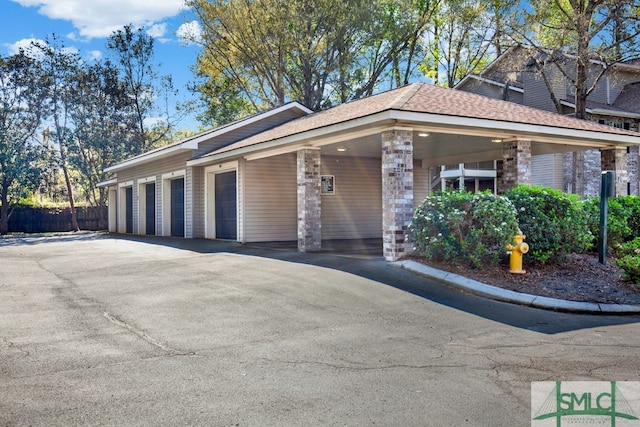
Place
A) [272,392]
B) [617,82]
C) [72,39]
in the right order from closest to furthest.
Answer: [272,392] < [617,82] < [72,39]

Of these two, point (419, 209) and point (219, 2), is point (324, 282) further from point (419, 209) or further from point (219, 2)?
point (219, 2)

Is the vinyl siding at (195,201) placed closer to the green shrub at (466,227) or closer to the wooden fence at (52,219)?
the green shrub at (466,227)

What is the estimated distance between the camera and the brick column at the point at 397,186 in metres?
9.80

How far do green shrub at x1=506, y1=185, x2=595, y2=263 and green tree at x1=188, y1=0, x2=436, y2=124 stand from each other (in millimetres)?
19086

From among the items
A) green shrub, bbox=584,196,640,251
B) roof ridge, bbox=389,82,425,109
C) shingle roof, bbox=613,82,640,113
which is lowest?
green shrub, bbox=584,196,640,251

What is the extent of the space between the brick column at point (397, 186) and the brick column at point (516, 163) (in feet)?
11.6

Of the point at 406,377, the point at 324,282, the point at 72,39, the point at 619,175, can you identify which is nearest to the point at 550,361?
the point at 406,377

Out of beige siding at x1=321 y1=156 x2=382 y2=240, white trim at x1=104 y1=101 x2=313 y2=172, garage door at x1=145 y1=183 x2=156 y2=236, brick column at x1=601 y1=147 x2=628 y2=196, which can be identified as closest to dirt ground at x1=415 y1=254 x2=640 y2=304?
brick column at x1=601 y1=147 x2=628 y2=196

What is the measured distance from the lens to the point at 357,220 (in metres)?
17.9

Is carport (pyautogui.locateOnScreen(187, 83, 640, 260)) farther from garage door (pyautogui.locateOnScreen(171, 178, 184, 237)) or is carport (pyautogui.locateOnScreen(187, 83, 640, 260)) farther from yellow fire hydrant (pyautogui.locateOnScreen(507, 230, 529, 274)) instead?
yellow fire hydrant (pyautogui.locateOnScreen(507, 230, 529, 274))

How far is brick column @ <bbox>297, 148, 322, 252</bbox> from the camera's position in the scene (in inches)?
498

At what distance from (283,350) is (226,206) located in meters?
12.4

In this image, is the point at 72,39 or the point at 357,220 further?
the point at 72,39

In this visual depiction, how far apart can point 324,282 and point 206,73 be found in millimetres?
25864
